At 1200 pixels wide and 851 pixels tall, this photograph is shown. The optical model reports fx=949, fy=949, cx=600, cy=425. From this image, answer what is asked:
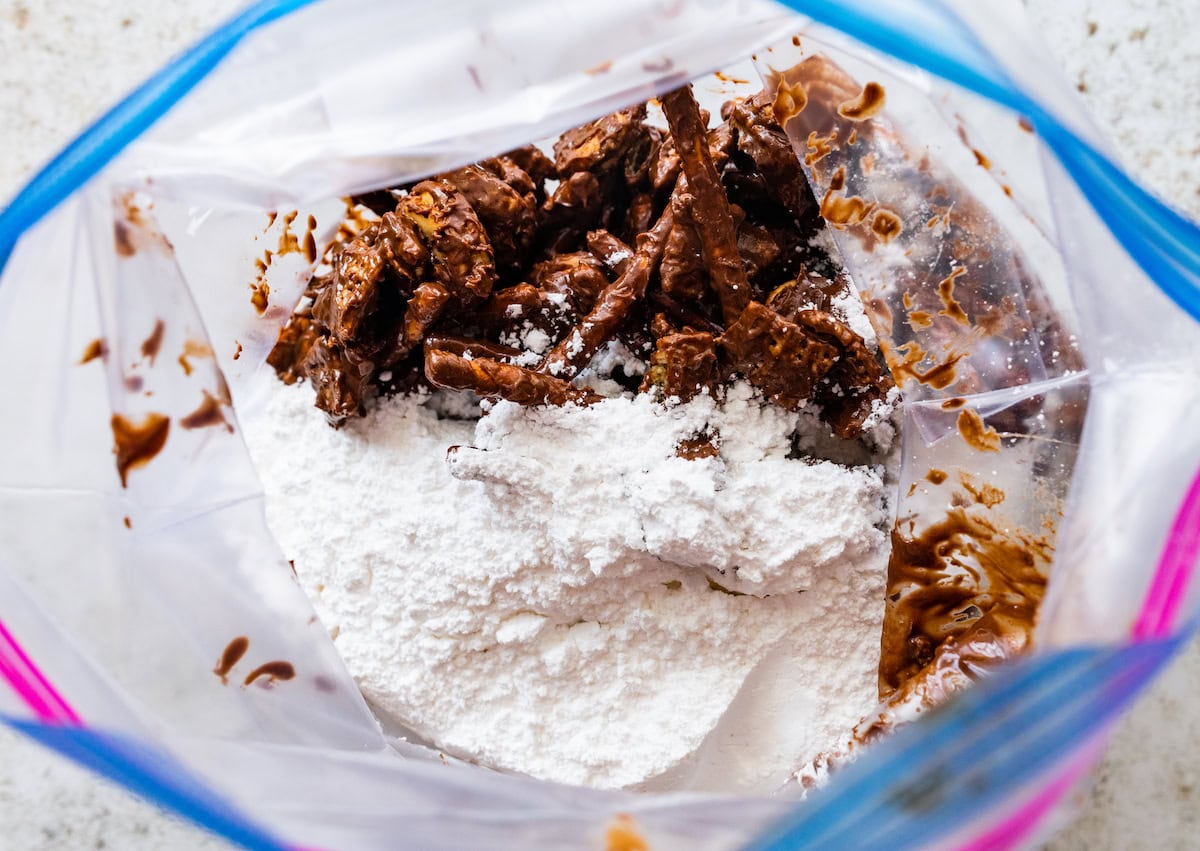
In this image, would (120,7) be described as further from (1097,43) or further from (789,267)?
(1097,43)

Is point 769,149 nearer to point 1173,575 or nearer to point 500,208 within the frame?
point 500,208

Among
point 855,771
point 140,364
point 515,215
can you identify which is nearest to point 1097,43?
point 515,215

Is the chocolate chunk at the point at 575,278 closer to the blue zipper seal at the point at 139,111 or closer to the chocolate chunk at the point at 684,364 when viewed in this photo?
the chocolate chunk at the point at 684,364

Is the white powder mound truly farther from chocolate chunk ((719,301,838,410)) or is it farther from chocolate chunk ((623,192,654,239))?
chocolate chunk ((623,192,654,239))

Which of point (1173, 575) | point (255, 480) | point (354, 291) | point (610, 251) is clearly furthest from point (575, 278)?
point (1173, 575)

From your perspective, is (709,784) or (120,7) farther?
(120,7)
